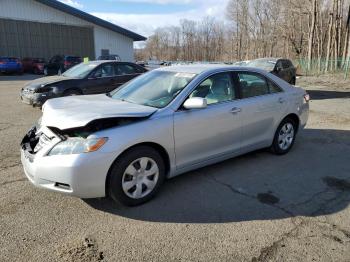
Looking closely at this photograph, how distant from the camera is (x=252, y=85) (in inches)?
211

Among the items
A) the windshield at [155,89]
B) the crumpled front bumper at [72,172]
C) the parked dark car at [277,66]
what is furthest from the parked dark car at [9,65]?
the crumpled front bumper at [72,172]

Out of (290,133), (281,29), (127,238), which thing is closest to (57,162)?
(127,238)

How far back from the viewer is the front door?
14.0 feet

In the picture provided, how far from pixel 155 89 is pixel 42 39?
32.8 metres

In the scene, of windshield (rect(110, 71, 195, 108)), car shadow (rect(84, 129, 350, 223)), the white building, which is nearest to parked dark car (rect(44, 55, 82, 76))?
the white building

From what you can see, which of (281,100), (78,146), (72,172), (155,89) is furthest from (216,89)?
(72,172)

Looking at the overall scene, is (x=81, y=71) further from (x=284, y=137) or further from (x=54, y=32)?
(x=54, y=32)

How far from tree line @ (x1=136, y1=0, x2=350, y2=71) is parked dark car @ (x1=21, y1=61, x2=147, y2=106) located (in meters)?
19.9

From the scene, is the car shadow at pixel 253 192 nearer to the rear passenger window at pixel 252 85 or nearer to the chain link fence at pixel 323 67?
the rear passenger window at pixel 252 85

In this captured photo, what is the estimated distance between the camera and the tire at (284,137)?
5781mm

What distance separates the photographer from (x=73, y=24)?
116ft

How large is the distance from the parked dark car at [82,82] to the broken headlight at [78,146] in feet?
21.1

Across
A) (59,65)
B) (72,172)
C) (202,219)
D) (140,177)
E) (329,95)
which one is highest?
(59,65)

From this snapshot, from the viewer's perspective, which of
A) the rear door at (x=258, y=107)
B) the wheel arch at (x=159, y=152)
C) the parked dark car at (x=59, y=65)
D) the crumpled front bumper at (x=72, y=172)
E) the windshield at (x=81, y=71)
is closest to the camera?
the crumpled front bumper at (x=72, y=172)
